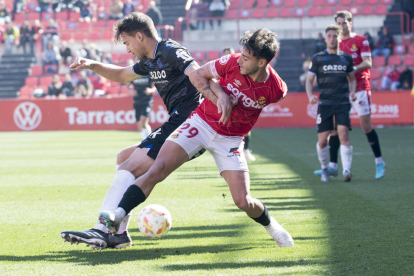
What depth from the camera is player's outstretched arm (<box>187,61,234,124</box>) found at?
4383mm

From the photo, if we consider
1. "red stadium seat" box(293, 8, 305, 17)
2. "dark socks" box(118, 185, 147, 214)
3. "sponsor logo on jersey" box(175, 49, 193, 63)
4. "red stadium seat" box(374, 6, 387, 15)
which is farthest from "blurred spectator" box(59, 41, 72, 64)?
"dark socks" box(118, 185, 147, 214)

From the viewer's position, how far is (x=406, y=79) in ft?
74.4

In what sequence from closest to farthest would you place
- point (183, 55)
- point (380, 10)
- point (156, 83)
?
1. point (183, 55)
2. point (156, 83)
3. point (380, 10)

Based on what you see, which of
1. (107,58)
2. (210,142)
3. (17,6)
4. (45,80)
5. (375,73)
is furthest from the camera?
(17,6)

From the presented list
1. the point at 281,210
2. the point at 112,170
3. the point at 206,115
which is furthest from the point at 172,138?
the point at 112,170

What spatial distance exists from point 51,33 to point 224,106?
2567 centimetres

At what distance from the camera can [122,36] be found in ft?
16.5

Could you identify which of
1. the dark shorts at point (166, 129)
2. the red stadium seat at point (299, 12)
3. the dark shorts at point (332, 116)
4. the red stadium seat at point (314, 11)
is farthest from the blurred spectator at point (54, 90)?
the dark shorts at point (166, 129)

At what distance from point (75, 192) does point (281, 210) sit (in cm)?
310

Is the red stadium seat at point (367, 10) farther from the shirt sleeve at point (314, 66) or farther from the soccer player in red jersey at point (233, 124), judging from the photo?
the soccer player in red jersey at point (233, 124)

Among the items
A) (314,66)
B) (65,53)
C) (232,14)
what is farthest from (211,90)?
(232,14)

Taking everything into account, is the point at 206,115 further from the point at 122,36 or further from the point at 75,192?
the point at 75,192

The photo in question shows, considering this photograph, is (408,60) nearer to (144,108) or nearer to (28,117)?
(144,108)

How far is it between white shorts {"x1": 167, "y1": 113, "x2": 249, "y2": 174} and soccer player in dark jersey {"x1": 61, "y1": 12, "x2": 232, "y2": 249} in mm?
311
